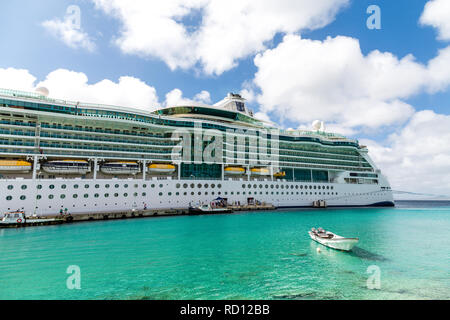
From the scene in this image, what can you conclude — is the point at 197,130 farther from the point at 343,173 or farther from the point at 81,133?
the point at 343,173

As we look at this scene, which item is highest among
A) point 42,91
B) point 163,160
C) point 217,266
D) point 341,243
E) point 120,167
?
point 42,91

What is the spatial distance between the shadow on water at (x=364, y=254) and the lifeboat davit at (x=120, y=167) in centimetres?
2964

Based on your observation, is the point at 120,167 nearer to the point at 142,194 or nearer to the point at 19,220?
the point at 142,194

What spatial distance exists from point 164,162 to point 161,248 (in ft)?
78.0

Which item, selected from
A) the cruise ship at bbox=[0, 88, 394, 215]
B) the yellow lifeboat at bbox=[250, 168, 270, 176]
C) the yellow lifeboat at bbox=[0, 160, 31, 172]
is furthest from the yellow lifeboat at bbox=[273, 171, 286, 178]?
the yellow lifeboat at bbox=[0, 160, 31, 172]

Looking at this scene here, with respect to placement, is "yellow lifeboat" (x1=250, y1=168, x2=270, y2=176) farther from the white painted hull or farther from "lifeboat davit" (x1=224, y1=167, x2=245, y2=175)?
the white painted hull

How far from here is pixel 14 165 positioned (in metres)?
27.5

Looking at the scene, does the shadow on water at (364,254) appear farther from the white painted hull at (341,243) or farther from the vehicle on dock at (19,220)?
the vehicle on dock at (19,220)

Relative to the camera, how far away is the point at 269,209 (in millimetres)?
42188

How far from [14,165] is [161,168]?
1780 centimetres

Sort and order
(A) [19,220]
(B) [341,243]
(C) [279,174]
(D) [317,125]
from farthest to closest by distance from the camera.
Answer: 1. (D) [317,125]
2. (C) [279,174]
3. (A) [19,220]
4. (B) [341,243]

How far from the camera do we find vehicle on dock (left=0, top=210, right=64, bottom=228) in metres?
23.7

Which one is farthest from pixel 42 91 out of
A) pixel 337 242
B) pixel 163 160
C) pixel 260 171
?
pixel 337 242

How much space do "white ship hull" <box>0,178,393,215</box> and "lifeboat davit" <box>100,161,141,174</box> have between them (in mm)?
1700
